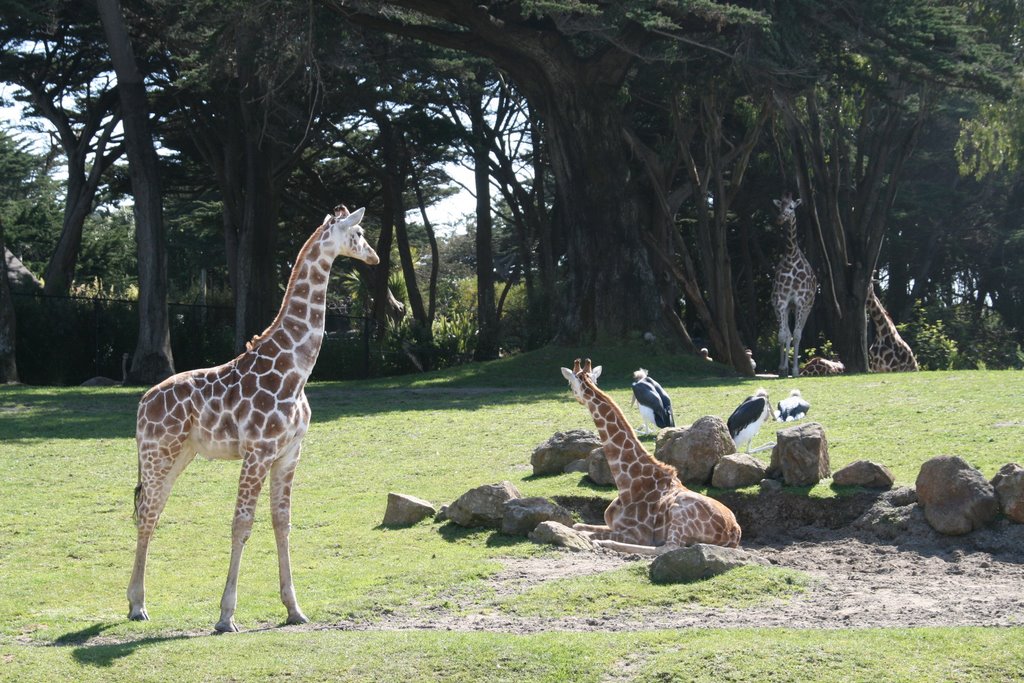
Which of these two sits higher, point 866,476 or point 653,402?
point 653,402

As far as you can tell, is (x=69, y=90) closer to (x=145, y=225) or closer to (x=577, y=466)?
(x=145, y=225)

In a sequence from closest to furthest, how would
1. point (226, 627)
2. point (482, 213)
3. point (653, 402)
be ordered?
1. point (226, 627)
2. point (653, 402)
3. point (482, 213)

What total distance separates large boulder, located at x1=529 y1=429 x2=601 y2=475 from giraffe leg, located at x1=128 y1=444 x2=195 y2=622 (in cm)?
564

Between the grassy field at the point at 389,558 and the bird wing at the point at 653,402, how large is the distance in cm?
161

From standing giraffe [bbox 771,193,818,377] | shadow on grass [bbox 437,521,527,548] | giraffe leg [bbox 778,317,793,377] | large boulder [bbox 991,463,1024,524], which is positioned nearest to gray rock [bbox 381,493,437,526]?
shadow on grass [bbox 437,521,527,548]

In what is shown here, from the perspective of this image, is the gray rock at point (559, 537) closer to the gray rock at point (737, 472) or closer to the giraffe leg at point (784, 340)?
the gray rock at point (737, 472)

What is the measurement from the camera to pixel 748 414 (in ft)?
46.0

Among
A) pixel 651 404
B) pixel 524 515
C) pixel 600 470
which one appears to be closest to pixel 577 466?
pixel 600 470

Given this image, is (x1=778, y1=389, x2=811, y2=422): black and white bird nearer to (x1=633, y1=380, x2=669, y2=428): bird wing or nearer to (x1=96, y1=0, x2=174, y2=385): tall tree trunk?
(x1=633, y1=380, x2=669, y2=428): bird wing

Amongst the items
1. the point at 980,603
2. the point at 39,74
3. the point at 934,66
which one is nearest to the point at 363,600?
the point at 980,603

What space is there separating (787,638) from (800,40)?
1809 cm

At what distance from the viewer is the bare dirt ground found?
9.05m

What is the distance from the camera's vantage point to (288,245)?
47906mm

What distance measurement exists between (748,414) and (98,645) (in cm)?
753
